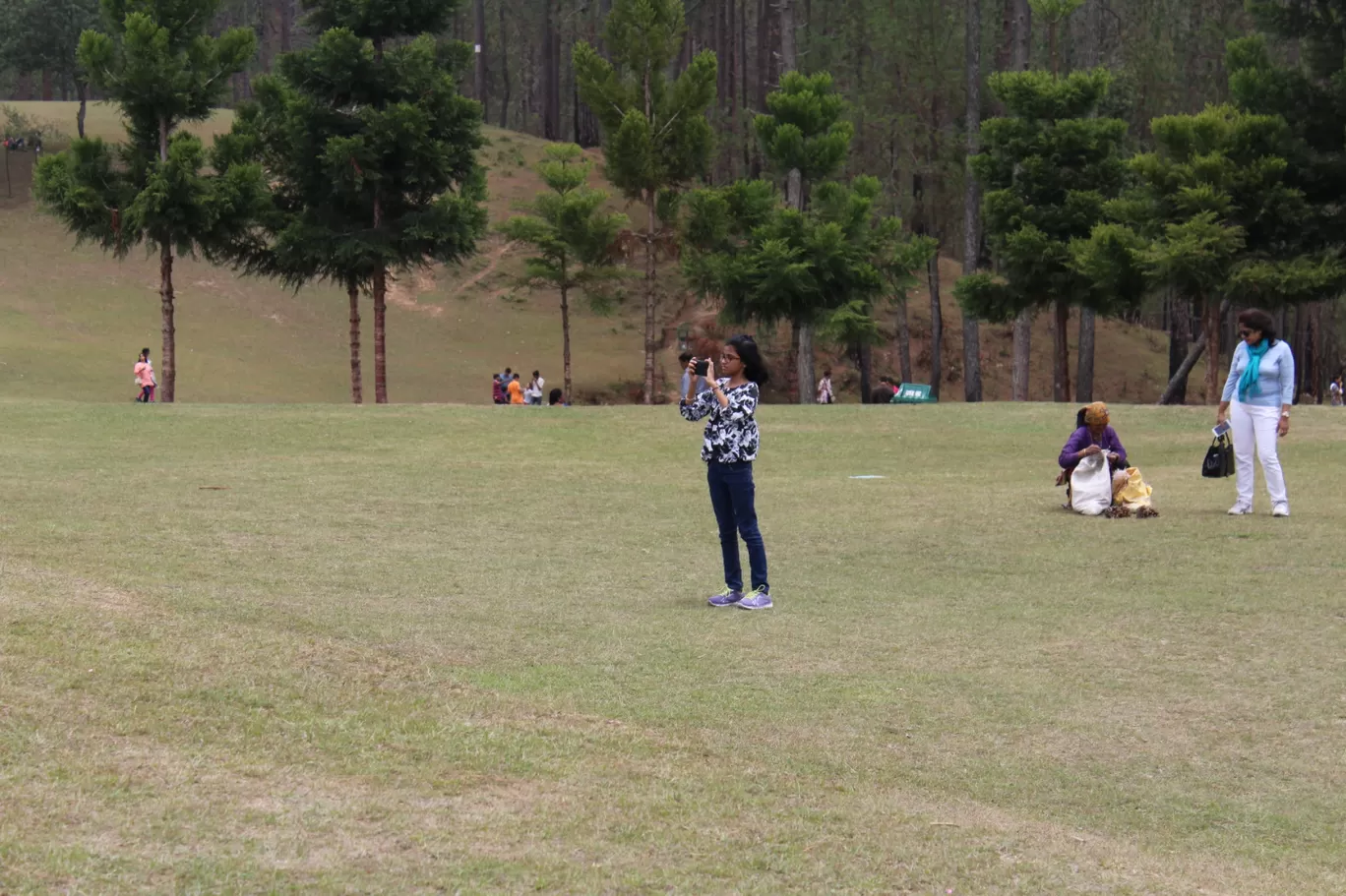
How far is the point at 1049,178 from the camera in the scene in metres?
38.0

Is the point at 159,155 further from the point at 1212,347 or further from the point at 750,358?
the point at 750,358

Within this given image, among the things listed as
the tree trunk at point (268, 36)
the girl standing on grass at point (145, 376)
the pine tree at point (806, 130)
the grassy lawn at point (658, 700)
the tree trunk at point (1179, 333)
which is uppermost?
the tree trunk at point (268, 36)

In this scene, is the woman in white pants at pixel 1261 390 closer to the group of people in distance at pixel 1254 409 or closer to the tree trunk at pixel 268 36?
the group of people in distance at pixel 1254 409

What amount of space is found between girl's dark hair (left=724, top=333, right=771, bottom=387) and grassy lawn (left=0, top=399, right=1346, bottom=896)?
1.60m

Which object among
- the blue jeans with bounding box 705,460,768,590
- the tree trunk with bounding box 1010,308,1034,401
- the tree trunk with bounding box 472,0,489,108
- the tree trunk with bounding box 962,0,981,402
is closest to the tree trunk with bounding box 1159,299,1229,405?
the tree trunk with bounding box 1010,308,1034,401

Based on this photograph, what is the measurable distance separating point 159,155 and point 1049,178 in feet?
70.6

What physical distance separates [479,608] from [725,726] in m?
3.34

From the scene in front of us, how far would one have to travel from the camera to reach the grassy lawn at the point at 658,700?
509 cm

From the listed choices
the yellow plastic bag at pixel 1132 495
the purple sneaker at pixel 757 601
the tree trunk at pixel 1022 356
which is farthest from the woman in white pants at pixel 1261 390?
the tree trunk at pixel 1022 356

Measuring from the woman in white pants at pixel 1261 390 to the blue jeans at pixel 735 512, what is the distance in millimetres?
5435

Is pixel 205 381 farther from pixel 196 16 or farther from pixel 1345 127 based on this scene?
pixel 1345 127

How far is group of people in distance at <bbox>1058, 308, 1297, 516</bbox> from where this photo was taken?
13.3 meters

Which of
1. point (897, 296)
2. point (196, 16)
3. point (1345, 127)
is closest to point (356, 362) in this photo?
point (196, 16)

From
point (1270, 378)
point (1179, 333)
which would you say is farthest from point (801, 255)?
point (1270, 378)
